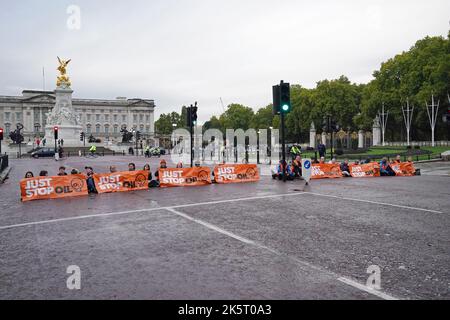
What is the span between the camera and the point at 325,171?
67.6ft

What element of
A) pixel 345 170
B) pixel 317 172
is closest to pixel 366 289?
pixel 317 172

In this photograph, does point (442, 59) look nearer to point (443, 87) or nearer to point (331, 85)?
point (443, 87)

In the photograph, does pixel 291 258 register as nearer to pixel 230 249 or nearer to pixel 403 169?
pixel 230 249

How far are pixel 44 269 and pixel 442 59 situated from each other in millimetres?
56503

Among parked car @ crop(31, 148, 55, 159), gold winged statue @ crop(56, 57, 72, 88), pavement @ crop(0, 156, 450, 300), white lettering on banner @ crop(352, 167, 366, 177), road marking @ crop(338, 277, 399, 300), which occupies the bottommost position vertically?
road marking @ crop(338, 277, 399, 300)

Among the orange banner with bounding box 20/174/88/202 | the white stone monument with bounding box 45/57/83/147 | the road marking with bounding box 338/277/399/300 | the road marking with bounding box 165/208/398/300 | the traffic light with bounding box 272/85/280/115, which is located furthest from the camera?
the white stone monument with bounding box 45/57/83/147

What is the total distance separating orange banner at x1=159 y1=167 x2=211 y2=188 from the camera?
57.4 ft

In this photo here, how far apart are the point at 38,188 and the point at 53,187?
0.52 metres

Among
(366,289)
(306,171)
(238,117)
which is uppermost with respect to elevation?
(238,117)

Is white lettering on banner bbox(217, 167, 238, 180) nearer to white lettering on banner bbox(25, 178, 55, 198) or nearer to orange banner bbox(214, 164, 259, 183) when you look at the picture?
orange banner bbox(214, 164, 259, 183)

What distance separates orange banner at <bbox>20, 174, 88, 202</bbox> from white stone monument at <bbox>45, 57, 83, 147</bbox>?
6711 centimetres

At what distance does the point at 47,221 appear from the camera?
9539 millimetres

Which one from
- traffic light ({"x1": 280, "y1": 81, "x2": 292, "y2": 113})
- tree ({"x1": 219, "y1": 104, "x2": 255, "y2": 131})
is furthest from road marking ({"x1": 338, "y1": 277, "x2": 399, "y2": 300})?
tree ({"x1": 219, "y1": 104, "x2": 255, "y2": 131})

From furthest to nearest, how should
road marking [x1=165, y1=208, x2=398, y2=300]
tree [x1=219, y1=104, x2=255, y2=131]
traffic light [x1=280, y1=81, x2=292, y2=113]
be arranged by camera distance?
1. tree [x1=219, y1=104, x2=255, y2=131]
2. traffic light [x1=280, y1=81, x2=292, y2=113]
3. road marking [x1=165, y1=208, x2=398, y2=300]
